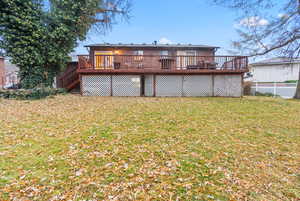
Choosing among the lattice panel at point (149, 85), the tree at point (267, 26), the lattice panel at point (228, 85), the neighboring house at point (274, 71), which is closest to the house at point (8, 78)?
Result: the lattice panel at point (149, 85)

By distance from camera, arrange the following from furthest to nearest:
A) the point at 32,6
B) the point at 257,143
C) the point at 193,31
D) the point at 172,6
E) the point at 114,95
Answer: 1. the point at 193,31
2. the point at 172,6
3. the point at 114,95
4. the point at 32,6
5. the point at 257,143

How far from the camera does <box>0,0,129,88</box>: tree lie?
26.9 feet

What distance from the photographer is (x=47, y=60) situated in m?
9.62

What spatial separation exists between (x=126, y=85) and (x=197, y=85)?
4983 mm

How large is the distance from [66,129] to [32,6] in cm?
865

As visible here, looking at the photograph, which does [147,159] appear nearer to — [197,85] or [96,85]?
[96,85]

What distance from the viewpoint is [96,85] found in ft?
33.6

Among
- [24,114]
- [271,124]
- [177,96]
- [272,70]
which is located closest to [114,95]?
[177,96]

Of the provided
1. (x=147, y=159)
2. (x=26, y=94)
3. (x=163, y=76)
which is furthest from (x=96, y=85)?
(x=147, y=159)

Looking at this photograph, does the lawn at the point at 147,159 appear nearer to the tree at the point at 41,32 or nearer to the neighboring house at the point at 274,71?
the tree at the point at 41,32

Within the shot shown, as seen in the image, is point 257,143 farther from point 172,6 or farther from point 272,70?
point 272,70

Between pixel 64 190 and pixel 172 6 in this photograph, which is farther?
pixel 172 6

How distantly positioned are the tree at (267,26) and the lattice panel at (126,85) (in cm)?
742

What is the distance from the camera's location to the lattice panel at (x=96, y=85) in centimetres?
1012
